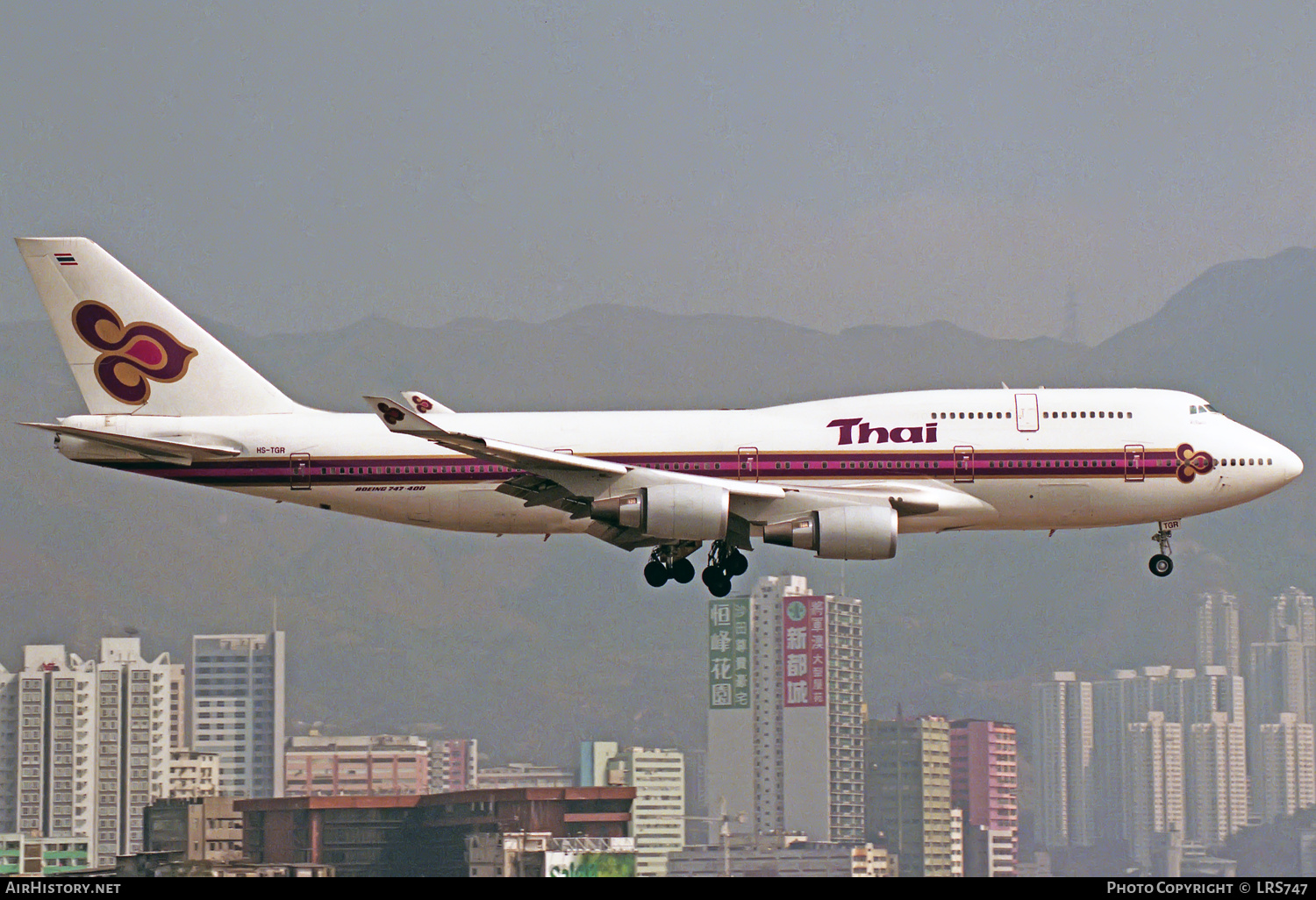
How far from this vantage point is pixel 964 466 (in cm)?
5444

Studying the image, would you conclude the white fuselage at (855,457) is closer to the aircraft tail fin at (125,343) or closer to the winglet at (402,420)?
the aircraft tail fin at (125,343)

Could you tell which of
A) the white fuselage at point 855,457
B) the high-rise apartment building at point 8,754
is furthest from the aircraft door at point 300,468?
the high-rise apartment building at point 8,754

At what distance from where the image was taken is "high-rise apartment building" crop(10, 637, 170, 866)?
608 feet

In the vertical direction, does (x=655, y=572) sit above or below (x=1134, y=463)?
below

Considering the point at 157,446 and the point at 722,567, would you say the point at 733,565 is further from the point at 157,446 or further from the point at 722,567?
the point at 157,446

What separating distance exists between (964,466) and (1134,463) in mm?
5070

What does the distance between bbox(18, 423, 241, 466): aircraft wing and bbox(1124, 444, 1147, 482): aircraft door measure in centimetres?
2662

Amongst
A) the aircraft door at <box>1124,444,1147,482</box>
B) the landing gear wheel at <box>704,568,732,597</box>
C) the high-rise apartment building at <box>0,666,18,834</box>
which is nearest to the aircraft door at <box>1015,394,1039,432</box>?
the aircraft door at <box>1124,444,1147,482</box>

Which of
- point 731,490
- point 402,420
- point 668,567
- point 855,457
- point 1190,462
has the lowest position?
point 668,567

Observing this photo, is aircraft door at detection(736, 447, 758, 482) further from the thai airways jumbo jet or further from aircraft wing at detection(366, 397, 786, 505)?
aircraft wing at detection(366, 397, 786, 505)

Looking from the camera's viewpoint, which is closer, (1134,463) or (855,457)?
(1134,463)

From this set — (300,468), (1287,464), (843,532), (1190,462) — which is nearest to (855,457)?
(843,532)
